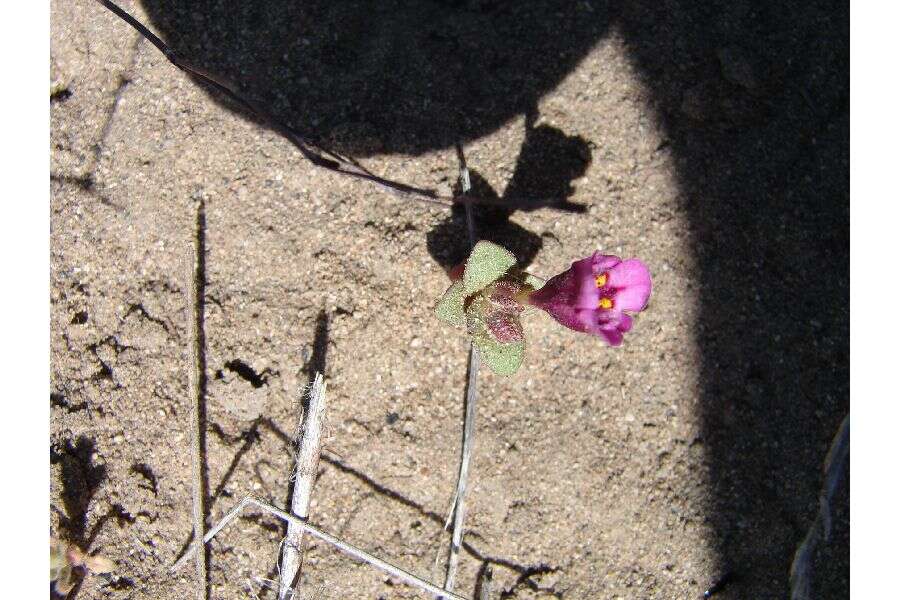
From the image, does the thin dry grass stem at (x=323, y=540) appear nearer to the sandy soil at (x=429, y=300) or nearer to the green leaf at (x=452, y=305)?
the sandy soil at (x=429, y=300)

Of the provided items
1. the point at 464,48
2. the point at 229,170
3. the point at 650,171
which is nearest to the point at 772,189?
the point at 650,171

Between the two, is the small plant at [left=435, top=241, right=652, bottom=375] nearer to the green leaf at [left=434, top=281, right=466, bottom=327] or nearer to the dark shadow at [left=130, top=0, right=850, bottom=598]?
the green leaf at [left=434, top=281, right=466, bottom=327]

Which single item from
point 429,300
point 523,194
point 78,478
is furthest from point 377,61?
point 78,478

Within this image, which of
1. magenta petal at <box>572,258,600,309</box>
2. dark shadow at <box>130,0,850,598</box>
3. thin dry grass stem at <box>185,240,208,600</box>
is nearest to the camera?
magenta petal at <box>572,258,600,309</box>

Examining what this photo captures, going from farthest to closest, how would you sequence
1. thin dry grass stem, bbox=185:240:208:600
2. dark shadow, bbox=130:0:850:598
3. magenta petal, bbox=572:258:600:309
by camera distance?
dark shadow, bbox=130:0:850:598 < thin dry grass stem, bbox=185:240:208:600 < magenta petal, bbox=572:258:600:309

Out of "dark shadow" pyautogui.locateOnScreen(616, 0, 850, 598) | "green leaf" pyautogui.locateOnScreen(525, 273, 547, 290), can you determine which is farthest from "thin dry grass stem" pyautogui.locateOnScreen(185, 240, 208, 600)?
"dark shadow" pyautogui.locateOnScreen(616, 0, 850, 598)

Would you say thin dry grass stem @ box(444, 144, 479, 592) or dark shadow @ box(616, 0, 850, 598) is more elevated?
dark shadow @ box(616, 0, 850, 598)
